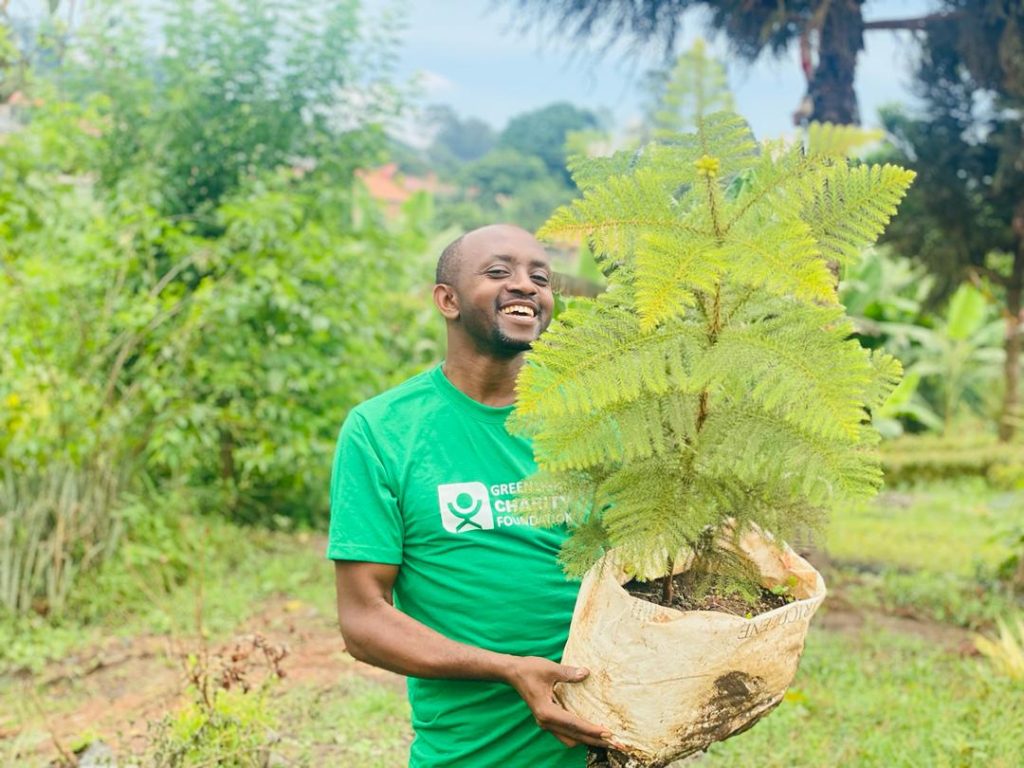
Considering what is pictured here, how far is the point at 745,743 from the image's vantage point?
408cm

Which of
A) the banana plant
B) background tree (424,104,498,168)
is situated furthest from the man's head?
background tree (424,104,498,168)

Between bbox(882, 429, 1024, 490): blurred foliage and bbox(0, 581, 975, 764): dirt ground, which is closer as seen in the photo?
bbox(0, 581, 975, 764): dirt ground

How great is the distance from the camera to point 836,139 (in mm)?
1690

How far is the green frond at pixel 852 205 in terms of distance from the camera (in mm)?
1686

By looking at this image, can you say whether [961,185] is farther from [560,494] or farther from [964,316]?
[560,494]

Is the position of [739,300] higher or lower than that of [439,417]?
higher

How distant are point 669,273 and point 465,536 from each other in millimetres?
854

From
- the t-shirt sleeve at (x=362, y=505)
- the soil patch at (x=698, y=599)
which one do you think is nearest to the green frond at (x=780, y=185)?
the soil patch at (x=698, y=599)

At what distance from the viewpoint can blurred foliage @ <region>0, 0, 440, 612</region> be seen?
617cm

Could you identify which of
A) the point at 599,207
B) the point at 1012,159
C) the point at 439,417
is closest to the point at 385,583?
the point at 439,417

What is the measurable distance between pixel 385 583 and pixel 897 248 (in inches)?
402

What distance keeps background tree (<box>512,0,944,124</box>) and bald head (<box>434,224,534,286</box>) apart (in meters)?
4.40

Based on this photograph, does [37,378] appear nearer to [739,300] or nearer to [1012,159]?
[739,300]

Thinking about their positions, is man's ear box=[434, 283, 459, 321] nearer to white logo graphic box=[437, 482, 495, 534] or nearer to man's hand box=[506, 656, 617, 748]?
white logo graphic box=[437, 482, 495, 534]
